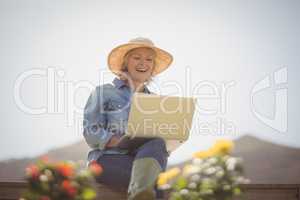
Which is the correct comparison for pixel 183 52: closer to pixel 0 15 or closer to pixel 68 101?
pixel 68 101

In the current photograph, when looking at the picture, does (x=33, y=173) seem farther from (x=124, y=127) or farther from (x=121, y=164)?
(x=124, y=127)

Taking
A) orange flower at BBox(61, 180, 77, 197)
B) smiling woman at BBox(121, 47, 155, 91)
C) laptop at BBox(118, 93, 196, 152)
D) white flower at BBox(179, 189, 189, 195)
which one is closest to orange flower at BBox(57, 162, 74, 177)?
orange flower at BBox(61, 180, 77, 197)

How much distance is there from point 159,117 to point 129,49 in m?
0.58

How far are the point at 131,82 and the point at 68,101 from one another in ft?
3.23

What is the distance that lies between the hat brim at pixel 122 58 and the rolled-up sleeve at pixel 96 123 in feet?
0.68

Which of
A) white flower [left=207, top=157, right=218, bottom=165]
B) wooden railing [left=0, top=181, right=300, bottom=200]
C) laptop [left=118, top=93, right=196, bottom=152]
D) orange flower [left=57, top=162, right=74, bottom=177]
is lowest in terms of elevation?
wooden railing [left=0, top=181, right=300, bottom=200]

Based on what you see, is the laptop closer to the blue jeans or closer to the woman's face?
the blue jeans

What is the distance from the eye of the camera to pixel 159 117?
1.97 meters

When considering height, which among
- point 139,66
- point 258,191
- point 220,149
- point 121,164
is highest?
point 139,66

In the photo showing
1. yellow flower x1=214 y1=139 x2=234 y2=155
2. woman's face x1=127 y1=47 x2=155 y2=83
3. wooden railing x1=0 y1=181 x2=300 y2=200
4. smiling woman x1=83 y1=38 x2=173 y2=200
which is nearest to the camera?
yellow flower x1=214 y1=139 x2=234 y2=155

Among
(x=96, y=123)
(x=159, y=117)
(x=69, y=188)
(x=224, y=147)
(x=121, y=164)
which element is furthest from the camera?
(x=96, y=123)

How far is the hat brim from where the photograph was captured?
246cm

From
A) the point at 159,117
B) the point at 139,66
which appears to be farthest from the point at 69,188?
the point at 139,66

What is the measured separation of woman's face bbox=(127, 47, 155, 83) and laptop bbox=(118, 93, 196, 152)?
43cm
